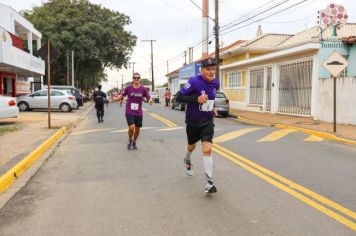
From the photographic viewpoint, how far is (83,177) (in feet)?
25.1

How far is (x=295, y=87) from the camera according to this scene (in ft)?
76.0

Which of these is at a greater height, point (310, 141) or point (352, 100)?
point (352, 100)

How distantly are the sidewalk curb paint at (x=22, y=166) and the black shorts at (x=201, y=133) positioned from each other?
2950 mm

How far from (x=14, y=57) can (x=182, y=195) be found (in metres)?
22.2

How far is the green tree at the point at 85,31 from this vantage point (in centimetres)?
4847

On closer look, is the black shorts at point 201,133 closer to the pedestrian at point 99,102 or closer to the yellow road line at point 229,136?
the yellow road line at point 229,136

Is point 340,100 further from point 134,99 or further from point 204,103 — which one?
point 204,103

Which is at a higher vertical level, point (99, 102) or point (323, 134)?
point (99, 102)

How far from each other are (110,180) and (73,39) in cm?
4322

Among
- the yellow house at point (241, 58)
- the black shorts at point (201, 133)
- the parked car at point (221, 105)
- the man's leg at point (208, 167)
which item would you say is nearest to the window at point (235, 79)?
the yellow house at point (241, 58)

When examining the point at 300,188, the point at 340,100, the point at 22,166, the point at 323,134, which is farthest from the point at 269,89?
the point at 300,188

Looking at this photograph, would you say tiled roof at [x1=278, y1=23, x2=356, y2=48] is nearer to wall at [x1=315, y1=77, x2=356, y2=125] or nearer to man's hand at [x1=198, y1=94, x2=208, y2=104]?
wall at [x1=315, y1=77, x2=356, y2=125]

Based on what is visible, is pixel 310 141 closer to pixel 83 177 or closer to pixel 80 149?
pixel 80 149

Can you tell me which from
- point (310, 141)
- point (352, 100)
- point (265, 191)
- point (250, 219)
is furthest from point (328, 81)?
point (250, 219)
